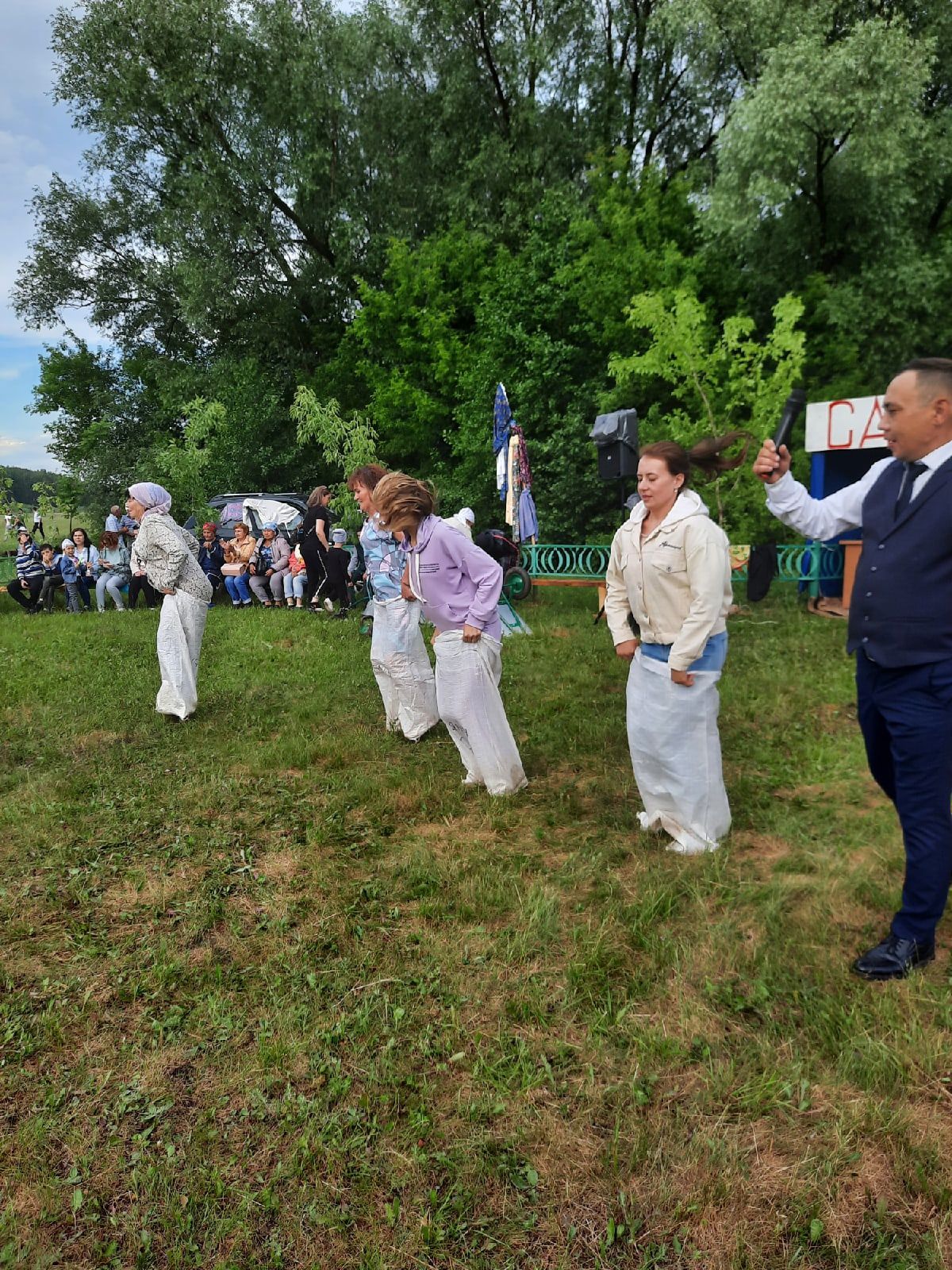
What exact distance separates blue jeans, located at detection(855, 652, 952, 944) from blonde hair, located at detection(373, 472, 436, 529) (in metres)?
2.75

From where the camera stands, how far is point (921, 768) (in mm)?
2809

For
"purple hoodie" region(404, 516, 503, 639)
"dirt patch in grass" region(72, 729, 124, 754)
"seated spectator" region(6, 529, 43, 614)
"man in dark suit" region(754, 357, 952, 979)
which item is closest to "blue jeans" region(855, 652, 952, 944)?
"man in dark suit" region(754, 357, 952, 979)

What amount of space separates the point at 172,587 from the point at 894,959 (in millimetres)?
6055

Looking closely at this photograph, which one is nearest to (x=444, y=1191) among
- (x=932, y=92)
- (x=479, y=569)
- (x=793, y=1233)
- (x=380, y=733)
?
(x=793, y=1233)

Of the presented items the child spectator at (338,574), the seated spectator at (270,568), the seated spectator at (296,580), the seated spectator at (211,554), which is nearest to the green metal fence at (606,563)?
the child spectator at (338,574)

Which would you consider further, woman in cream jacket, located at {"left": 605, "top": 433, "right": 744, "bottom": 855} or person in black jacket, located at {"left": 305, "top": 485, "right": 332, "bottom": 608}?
A: person in black jacket, located at {"left": 305, "top": 485, "right": 332, "bottom": 608}

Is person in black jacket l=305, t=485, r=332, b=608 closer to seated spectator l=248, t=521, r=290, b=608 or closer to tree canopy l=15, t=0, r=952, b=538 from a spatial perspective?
seated spectator l=248, t=521, r=290, b=608

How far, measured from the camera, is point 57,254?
76.6 feet

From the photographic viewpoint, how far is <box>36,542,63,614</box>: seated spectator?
581 inches

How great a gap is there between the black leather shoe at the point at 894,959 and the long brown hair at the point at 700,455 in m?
2.14

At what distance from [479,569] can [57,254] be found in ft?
81.3

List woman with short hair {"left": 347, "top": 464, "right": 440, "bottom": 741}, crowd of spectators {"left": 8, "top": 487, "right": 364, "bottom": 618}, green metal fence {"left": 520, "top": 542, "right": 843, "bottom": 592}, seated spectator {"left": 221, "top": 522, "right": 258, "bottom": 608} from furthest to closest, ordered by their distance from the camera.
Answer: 1. seated spectator {"left": 221, "top": 522, "right": 258, "bottom": 608}
2. crowd of spectators {"left": 8, "top": 487, "right": 364, "bottom": 618}
3. green metal fence {"left": 520, "top": 542, "right": 843, "bottom": 592}
4. woman with short hair {"left": 347, "top": 464, "right": 440, "bottom": 741}

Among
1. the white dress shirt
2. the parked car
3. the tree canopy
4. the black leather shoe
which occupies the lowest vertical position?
the black leather shoe

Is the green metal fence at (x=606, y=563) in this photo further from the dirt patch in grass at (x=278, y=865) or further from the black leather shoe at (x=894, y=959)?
the black leather shoe at (x=894, y=959)
